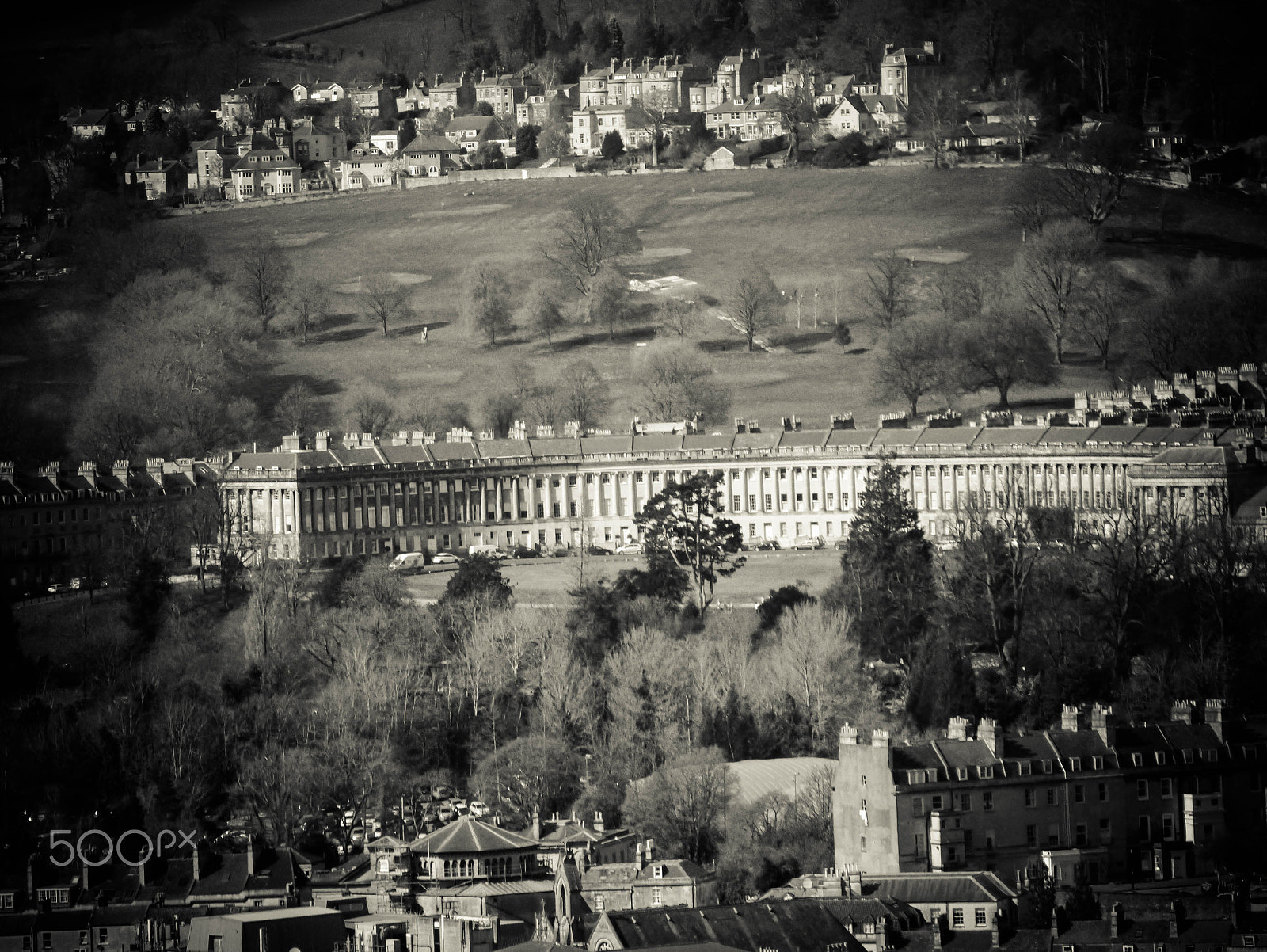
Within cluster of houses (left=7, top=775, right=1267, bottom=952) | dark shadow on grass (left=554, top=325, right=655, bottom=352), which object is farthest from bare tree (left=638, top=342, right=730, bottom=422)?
cluster of houses (left=7, top=775, right=1267, bottom=952)

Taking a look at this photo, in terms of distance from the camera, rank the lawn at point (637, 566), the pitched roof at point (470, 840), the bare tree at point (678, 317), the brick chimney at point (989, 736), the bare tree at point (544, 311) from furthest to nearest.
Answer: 1. the bare tree at point (544, 311)
2. the bare tree at point (678, 317)
3. the lawn at point (637, 566)
4. the brick chimney at point (989, 736)
5. the pitched roof at point (470, 840)

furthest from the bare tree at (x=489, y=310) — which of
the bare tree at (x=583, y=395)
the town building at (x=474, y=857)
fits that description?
the town building at (x=474, y=857)

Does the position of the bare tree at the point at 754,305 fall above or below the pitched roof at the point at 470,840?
above

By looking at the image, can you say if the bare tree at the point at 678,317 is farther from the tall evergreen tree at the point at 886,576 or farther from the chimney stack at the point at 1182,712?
the chimney stack at the point at 1182,712

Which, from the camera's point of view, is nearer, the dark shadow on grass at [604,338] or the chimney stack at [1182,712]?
the chimney stack at [1182,712]

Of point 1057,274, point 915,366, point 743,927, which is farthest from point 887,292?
point 743,927

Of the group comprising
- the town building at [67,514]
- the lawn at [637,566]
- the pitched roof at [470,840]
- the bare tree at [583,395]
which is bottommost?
the pitched roof at [470,840]

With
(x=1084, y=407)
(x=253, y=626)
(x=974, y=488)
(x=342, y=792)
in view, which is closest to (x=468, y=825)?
(x=342, y=792)

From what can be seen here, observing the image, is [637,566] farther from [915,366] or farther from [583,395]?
[583,395]
